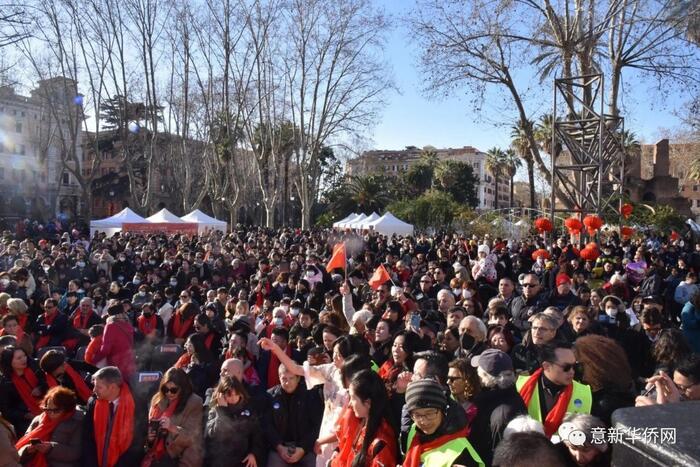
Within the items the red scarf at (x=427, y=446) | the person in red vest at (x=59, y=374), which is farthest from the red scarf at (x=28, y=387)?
the red scarf at (x=427, y=446)

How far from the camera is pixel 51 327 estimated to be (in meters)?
7.20

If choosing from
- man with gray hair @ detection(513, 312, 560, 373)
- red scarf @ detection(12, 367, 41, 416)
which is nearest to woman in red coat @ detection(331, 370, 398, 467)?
man with gray hair @ detection(513, 312, 560, 373)

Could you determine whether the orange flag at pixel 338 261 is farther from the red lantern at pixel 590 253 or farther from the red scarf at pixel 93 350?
the red lantern at pixel 590 253

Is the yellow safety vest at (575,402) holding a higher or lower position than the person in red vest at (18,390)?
higher

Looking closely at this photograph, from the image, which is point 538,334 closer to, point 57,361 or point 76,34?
point 57,361

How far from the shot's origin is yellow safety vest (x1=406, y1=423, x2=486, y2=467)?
2.60 metres

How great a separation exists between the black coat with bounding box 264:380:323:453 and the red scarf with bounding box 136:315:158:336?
13.5 feet

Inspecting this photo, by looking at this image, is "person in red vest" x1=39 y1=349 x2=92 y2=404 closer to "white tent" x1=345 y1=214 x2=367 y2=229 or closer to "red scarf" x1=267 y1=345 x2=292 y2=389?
"red scarf" x1=267 y1=345 x2=292 y2=389

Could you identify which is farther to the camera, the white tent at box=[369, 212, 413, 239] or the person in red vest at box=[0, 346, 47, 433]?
the white tent at box=[369, 212, 413, 239]

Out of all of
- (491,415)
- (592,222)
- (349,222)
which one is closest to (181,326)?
(491,415)

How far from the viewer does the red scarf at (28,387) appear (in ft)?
15.9

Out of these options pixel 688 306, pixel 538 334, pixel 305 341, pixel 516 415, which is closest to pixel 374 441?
pixel 516 415

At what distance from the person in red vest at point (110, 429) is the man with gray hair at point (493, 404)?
2.31 meters

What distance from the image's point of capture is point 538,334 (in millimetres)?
4293
